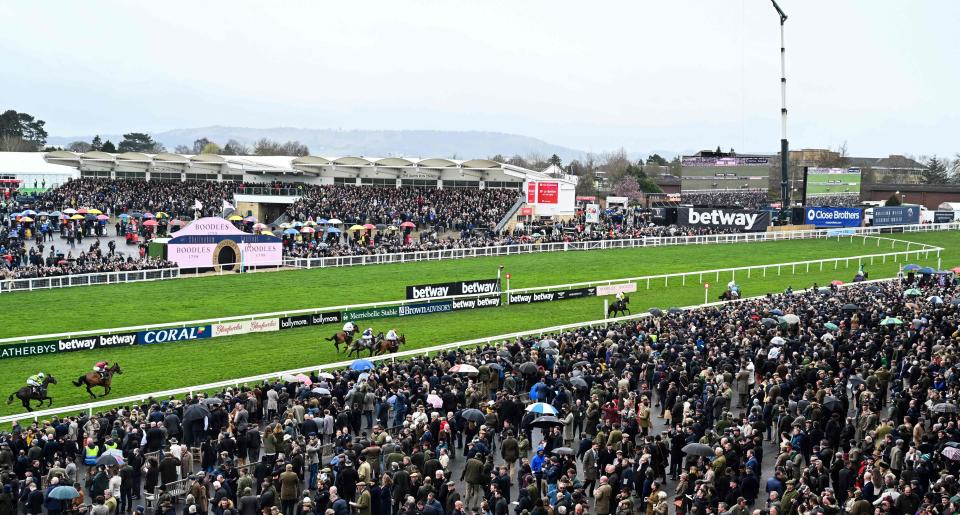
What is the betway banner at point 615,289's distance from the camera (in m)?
37.2

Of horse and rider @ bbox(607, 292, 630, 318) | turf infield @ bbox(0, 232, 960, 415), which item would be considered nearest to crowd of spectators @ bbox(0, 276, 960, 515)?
turf infield @ bbox(0, 232, 960, 415)

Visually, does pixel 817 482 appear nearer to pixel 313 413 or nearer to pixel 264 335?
pixel 313 413

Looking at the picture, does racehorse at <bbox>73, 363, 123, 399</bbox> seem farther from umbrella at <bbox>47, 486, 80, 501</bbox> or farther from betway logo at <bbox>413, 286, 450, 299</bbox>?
betway logo at <bbox>413, 286, 450, 299</bbox>

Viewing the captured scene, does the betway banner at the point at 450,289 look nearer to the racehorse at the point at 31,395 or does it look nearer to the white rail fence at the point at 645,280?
the white rail fence at the point at 645,280

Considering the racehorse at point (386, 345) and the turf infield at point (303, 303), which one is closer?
the turf infield at point (303, 303)

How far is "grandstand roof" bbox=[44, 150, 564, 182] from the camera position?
67250 millimetres

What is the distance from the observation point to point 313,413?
16.7 metres

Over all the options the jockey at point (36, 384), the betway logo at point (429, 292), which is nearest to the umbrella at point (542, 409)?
the jockey at point (36, 384)

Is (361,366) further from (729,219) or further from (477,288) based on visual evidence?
(729,219)

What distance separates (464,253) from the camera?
4916 centimetres

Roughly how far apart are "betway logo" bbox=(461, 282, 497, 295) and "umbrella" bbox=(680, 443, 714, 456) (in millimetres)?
21177

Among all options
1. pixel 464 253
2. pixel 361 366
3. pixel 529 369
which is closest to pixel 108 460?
pixel 361 366

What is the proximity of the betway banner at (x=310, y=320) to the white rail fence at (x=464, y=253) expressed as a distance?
11.7 meters

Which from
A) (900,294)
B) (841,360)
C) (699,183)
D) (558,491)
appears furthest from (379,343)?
(699,183)
